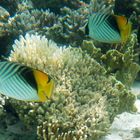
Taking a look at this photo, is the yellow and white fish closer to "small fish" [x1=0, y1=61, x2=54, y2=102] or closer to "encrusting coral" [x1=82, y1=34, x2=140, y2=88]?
"small fish" [x1=0, y1=61, x2=54, y2=102]

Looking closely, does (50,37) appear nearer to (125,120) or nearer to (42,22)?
(42,22)

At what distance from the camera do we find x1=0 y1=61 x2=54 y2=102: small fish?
7.05 ft

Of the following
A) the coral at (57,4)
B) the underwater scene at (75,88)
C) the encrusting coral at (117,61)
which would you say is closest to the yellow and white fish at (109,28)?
the underwater scene at (75,88)

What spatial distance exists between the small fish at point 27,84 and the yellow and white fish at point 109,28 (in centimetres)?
126

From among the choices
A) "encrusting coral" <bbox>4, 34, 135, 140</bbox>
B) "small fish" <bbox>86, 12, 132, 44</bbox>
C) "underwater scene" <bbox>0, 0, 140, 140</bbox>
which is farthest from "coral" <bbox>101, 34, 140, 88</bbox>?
"small fish" <bbox>86, 12, 132, 44</bbox>

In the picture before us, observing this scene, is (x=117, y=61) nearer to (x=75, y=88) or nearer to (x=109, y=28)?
(x=75, y=88)

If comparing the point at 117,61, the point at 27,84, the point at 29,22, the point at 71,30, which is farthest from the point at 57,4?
the point at 27,84

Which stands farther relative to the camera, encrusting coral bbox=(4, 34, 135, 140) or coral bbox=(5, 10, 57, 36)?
coral bbox=(5, 10, 57, 36)

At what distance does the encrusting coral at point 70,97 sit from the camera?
3.83 meters

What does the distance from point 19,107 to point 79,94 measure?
905 millimetres

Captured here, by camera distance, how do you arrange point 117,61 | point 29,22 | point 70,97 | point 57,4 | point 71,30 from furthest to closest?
point 57,4 < point 29,22 < point 71,30 < point 117,61 < point 70,97

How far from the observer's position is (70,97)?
13.3ft

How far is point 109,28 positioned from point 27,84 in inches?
57.4

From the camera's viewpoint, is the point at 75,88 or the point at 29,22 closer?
the point at 75,88
